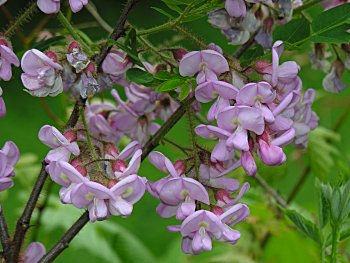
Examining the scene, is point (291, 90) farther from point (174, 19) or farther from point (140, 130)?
point (140, 130)

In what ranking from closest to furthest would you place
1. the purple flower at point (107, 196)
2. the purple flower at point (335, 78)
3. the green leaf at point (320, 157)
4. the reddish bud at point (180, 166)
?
1. the purple flower at point (107, 196)
2. the reddish bud at point (180, 166)
3. the purple flower at point (335, 78)
4. the green leaf at point (320, 157)

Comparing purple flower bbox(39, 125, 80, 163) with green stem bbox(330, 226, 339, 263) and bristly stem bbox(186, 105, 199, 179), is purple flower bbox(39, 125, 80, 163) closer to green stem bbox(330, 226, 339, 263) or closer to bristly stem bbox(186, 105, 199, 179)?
bristly stem bbox(186, 105, 199, 179)

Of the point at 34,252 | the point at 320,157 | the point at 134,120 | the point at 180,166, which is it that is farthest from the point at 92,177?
the point at 320,157

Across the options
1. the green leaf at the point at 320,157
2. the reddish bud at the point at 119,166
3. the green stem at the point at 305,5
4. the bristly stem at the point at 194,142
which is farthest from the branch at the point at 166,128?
the green leaf at the point at 320,157

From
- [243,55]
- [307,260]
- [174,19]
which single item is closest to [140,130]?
[243,55]

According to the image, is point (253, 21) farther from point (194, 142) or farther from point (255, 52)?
point (194, 142)

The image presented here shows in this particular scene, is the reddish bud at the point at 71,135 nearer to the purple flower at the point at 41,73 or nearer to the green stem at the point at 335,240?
the purple flower at the point at 41,73

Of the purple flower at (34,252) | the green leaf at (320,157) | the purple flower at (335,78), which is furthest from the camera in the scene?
the green leaf at (320,157)
